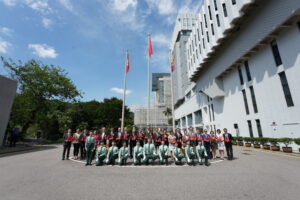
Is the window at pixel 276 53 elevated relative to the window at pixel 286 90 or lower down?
elevated

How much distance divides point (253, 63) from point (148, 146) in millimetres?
20346

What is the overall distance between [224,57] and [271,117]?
1299 centimetres

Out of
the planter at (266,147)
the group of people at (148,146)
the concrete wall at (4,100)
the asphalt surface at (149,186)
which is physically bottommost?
the asphalt surface at (149,186)

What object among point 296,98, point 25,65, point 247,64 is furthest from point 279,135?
point 25,65

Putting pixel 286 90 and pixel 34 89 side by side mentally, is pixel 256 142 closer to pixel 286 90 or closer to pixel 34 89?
pixel 286 90

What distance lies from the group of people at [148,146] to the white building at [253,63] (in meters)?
10.5

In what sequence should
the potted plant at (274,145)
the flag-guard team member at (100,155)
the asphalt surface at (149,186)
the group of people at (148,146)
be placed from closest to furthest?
1. the asphalt surface at (149,186)
2. the flag-guard team member at (100,155)
3. the group of people at (148,146)
4. the potted plant at (274,145)

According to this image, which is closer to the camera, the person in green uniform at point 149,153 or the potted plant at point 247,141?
the person in green uniform at point 149,153

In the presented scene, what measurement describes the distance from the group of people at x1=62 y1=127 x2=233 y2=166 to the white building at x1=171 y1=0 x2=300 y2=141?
1047cm

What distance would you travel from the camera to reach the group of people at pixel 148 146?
834cm

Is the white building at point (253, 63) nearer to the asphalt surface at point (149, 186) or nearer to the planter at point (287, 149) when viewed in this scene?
Answer: the planter at point (287, 149)

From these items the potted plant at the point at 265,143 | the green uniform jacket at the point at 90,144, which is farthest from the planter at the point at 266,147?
the green uniform jacket at the point at 90,144

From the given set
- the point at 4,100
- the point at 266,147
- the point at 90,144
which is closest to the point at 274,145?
the point at 266,147

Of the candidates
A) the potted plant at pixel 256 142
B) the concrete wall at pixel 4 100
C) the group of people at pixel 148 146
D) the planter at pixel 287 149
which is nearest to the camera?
the group of people at pixel 148 146
